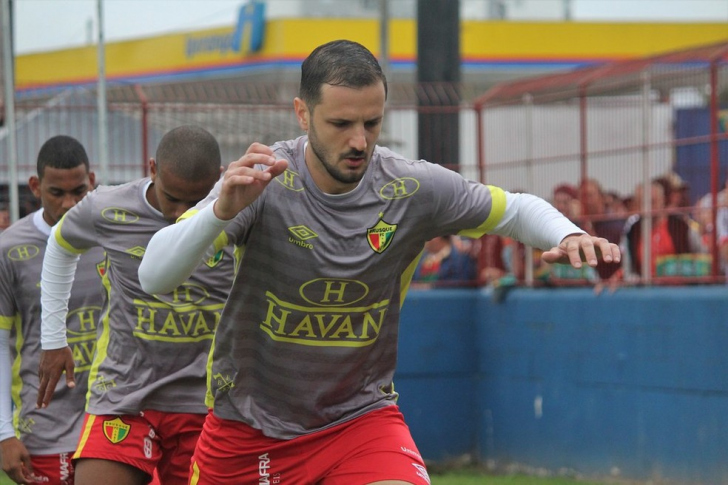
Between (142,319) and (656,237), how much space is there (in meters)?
5.39

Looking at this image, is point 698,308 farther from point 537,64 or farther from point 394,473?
point 537,64

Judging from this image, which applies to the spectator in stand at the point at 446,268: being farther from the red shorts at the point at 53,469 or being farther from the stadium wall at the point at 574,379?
the red shorts at the point at 53,469

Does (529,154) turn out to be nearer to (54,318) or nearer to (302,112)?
(54,318)

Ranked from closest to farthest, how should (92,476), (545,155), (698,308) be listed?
(92,476) < (698,308) < (545,155)

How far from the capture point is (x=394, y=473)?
451 cm

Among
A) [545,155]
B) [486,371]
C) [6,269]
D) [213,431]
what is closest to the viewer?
[213,431]

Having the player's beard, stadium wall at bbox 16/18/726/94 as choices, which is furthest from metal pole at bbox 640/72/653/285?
stadium wall at bbox 16/18/726/94

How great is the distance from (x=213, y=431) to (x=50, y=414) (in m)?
2.13

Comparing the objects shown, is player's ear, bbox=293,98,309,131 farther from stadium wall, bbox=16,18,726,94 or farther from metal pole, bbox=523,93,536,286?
stadium wall, bbox=16,18,726,94

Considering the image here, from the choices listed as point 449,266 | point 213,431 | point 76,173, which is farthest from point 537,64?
point 213,431

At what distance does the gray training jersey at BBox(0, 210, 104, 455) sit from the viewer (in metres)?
6.59

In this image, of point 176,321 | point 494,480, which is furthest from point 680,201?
point 176,321

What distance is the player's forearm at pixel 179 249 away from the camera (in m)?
4.04

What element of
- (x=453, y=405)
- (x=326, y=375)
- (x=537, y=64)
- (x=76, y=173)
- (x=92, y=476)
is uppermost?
(x=537, y=64)
